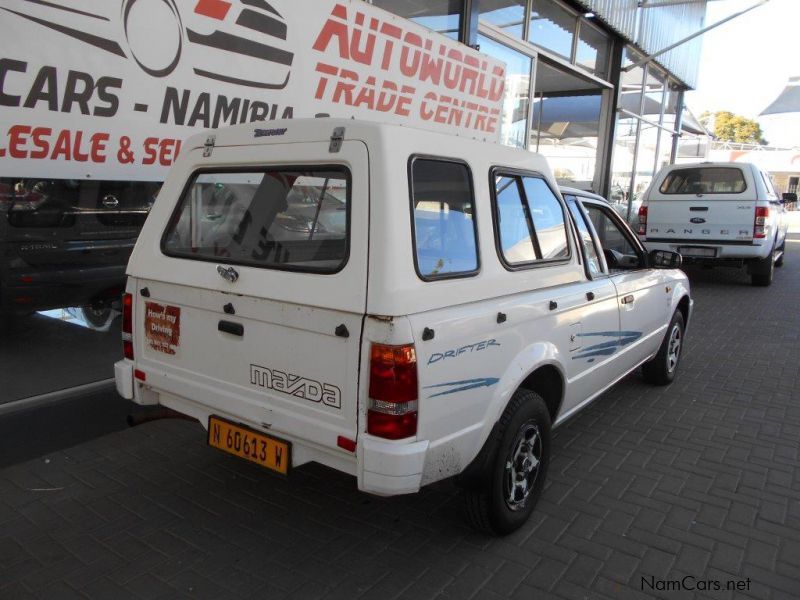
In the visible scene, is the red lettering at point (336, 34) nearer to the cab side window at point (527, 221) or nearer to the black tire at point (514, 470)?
the cab side window at point (527, 221)

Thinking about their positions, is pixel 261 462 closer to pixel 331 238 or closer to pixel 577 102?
pixel 331 238

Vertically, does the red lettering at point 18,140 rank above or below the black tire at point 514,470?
above

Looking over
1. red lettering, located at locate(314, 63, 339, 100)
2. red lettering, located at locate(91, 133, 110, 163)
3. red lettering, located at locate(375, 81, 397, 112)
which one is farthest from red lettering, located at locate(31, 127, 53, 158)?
red lettering, located at locate(375, 81, 397, 112)

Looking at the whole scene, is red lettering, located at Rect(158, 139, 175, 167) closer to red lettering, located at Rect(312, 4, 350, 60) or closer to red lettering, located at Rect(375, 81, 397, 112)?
red lettering, located at Rect(312, 4, 350, 60)

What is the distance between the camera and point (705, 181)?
10.3m

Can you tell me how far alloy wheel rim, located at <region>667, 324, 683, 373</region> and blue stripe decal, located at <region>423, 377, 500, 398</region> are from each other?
10.5ft

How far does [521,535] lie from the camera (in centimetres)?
300

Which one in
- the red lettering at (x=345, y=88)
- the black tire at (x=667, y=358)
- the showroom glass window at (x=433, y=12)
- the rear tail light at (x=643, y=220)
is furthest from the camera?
the rear tail light at (x=643, y=220)

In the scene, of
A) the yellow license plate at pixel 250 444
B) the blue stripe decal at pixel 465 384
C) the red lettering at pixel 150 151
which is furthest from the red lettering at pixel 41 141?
the blue stripe decal at pixel 465 384

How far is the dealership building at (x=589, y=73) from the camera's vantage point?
8.19 meters

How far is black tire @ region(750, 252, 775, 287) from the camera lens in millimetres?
10465

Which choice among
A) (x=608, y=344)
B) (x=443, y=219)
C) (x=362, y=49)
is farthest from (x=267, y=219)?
(x=362, y=49)

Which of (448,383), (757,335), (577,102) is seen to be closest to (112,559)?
(448,383)

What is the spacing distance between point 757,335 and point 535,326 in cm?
565
